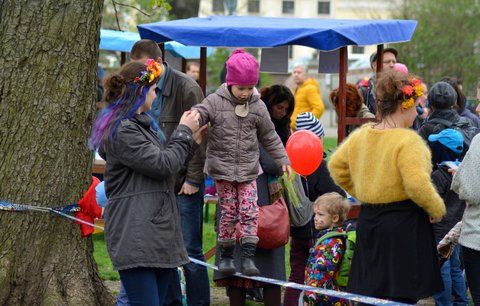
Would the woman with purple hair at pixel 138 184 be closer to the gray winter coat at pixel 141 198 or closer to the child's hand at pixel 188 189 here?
the gray winter coat at pixel 141 198

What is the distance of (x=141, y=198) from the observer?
5.48 metres

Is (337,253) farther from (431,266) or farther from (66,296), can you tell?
(66,296)

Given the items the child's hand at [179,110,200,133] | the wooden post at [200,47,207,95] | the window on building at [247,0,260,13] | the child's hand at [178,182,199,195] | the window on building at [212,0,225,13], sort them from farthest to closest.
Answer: the window on building at [247,0,260,13] → the window on building at [212,0,225,13] → the wooden post at [200,47,207,95] → the child's hand at [178,182,199,195] → the child's hand at [179,110,200,133]

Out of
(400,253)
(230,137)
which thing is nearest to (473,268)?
(400,253)

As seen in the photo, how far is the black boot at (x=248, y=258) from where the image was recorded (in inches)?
260

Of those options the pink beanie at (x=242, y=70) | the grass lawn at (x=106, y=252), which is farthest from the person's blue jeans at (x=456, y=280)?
the pink beanie at (x=242, y=70)

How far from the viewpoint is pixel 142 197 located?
5480 mm

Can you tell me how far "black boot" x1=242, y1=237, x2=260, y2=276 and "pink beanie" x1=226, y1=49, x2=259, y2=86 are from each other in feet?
3.52

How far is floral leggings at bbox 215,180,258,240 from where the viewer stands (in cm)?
655

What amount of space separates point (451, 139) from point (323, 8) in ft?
228

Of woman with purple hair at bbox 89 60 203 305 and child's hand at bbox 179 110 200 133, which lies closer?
woman with purple hair at bbox 89 60 203 305

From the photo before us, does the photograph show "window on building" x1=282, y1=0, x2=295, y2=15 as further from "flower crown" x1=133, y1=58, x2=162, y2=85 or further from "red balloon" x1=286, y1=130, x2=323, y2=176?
"flower crown" x1=133, y1=58, x2=162, y2=85

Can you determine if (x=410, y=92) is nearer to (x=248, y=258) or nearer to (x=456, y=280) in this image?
(x=248, y=258)

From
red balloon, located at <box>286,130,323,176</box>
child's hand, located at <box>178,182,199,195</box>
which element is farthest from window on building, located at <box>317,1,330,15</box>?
child's hand, located at <box>178,182,199,195</box>
